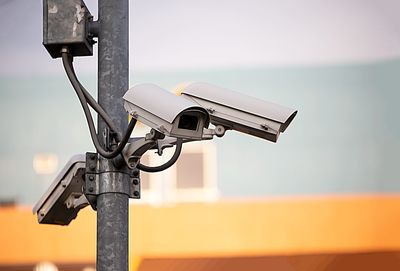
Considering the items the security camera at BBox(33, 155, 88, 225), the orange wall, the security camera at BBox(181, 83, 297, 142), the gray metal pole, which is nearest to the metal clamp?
the gray metal pole

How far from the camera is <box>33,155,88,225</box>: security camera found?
3744mm

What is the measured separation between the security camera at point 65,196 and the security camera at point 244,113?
1.73 ft

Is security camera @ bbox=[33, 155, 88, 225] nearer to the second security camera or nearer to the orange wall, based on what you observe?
the second security camera

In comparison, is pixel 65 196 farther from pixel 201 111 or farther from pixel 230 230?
pixel 230 230

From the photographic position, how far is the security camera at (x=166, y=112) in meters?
3.24

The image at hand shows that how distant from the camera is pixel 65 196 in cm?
381

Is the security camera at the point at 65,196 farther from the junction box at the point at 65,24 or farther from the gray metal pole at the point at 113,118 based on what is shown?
the junction box at the point at 65,24

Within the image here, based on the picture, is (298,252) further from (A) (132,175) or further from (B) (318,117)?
(A) (132,175)

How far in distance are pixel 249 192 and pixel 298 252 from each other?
62 centimetres

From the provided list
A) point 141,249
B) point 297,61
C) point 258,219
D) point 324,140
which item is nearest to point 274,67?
point 297,61

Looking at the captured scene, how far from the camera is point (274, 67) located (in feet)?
28.5

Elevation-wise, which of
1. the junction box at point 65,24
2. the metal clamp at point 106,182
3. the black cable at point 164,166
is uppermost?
the junction box at point 65,24

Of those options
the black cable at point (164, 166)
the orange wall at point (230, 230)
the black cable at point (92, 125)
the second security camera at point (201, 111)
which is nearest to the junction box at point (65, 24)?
the black cable at point (92, 125)

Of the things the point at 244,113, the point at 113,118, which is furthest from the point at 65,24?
the point at 244,113
